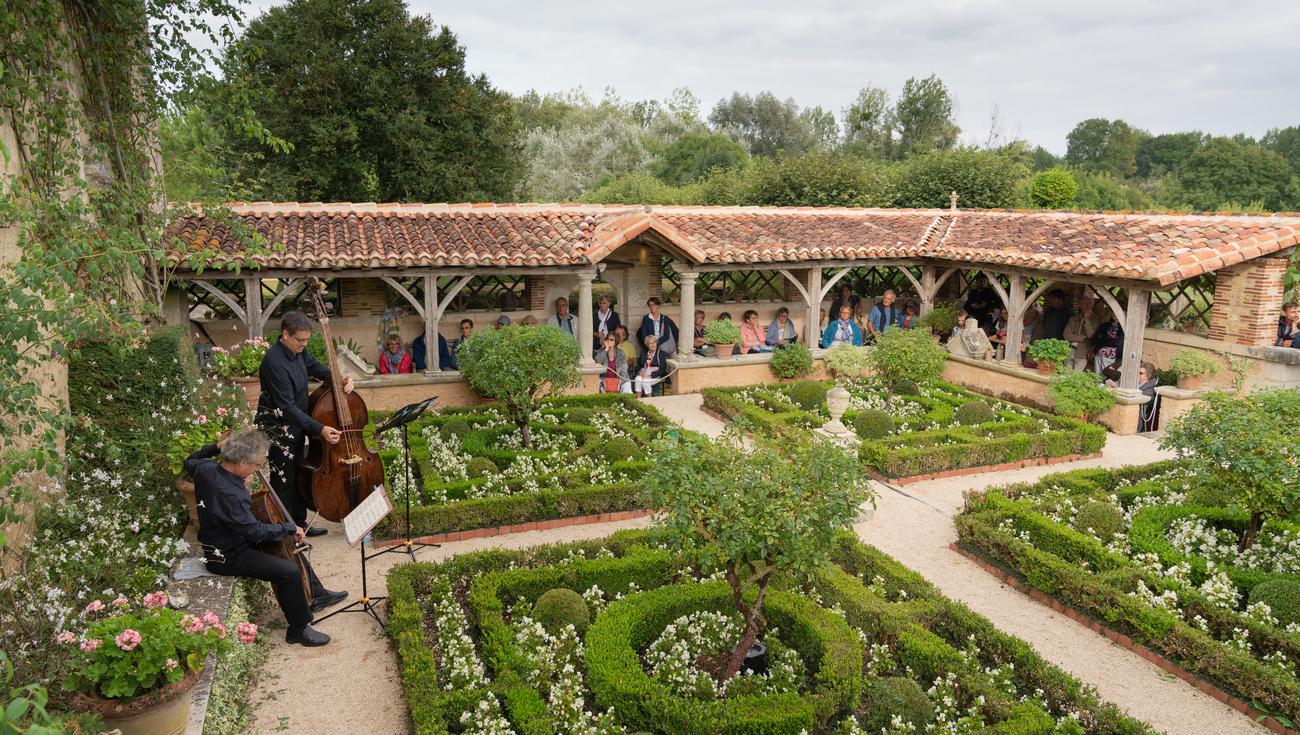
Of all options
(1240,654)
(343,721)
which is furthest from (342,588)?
(1240,654)

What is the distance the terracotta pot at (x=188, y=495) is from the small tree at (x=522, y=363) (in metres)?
3.88

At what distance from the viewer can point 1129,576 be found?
7242mm

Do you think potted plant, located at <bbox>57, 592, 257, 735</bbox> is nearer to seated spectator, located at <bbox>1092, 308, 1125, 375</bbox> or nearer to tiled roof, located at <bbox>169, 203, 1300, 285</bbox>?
tiled roof, located at <bbox>169, 203, 1300, 285</bbox>

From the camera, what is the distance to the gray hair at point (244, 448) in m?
5.75

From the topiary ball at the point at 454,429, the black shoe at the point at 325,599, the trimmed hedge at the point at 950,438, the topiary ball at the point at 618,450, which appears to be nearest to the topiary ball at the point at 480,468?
the topiary ball at the point at 454,429

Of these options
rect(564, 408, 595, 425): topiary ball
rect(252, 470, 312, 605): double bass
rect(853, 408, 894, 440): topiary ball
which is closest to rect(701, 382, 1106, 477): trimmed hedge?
rect(853, 408, 894, 440): topiary ball

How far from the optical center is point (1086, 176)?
41.1 metres

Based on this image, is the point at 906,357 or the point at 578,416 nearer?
the point at 578,416

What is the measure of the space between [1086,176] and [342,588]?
140 feet

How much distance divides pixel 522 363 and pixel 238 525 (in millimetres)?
4800

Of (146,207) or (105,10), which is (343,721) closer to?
(146,207)

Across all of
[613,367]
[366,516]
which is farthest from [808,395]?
[366,516]

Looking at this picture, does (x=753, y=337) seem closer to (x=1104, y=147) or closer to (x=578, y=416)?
(x=578, y=416)

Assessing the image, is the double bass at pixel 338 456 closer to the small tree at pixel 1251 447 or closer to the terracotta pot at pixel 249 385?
the terracotta pot at pixel 249 385
